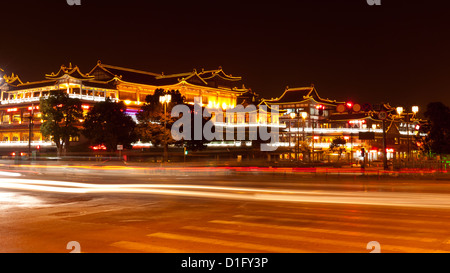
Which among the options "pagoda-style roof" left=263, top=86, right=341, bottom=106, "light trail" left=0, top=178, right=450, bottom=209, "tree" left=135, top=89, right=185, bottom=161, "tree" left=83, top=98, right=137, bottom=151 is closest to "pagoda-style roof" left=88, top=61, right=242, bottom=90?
"pagoda-style roof" left=263, top=86, right=341, bottom=106

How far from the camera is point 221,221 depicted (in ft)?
32.2

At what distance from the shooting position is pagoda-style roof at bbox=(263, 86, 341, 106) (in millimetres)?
85131

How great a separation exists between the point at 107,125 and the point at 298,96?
1940 inches

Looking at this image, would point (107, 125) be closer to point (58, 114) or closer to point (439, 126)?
point (58, 114)

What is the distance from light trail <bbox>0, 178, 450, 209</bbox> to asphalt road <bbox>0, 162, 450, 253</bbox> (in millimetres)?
36

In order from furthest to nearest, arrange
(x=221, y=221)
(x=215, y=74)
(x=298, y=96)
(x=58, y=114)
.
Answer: (x=215, y=74)
(x=298, y=96)
(x=58, y=114)
(x=221, y=221)

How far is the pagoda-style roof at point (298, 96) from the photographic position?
279ft

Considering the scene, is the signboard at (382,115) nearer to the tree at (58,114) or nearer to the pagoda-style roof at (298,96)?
the tree at (58,114)

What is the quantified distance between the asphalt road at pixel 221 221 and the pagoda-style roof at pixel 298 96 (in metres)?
71.2

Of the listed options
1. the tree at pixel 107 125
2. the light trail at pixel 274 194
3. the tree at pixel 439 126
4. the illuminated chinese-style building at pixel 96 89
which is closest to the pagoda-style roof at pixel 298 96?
the illuminated chinese-style building at pixel 96 89

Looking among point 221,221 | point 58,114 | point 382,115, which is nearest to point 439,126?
point 382,115

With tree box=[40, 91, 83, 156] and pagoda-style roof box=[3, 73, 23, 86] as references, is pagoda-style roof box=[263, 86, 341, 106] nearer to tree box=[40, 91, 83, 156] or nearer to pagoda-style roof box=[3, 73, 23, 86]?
tree box=[40, 91, 83, 156]

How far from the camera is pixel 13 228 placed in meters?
9.10

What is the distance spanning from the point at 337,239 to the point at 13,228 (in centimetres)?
696
